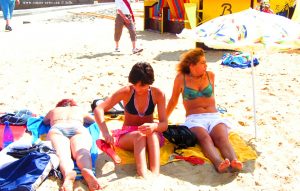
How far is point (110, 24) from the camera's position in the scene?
1368 cm

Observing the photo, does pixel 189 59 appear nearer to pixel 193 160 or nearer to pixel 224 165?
pixel 193 160

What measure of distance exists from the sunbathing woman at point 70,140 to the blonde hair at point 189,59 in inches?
44.8

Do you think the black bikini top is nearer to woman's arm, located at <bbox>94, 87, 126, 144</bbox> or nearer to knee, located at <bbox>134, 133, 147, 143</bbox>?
woman's arm, located at <bbox>94, 87, 126, 144</bbox>

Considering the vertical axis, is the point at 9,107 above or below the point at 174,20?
below

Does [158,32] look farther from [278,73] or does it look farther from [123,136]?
[123,136]

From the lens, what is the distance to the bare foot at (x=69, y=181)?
10.2 ft

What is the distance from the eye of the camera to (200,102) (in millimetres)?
4102

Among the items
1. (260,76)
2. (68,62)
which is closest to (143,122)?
(260,76)

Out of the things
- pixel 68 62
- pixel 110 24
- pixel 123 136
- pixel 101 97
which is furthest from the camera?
pixel 110 24

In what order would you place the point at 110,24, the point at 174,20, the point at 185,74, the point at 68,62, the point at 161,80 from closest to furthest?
the point at 185,74
the point at 161,80
the point at 68,62
the point at 174,20
the point at 110,24

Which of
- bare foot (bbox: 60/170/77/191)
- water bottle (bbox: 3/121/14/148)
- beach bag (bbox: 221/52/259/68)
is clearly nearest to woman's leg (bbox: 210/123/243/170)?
bare foot (bbox: 60/170/77/191)

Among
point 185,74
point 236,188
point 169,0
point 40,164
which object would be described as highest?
point 169,0

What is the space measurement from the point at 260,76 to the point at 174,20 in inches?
207

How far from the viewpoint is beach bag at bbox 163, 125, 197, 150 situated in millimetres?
Answer: 3828
